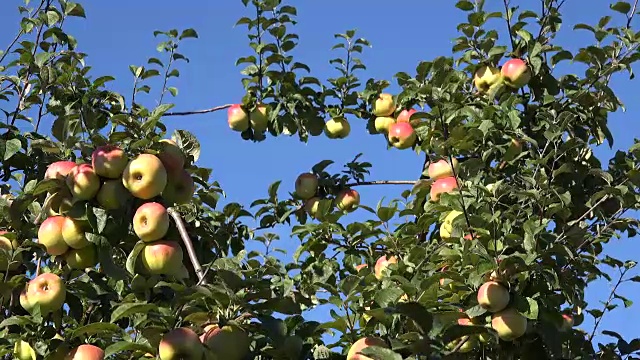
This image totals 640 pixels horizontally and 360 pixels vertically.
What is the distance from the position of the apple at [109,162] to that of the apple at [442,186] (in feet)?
5.78

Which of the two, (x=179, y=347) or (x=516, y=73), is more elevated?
(x=516, y=73)

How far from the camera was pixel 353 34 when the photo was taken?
207 inches


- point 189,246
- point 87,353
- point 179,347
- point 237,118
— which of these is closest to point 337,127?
point 237,118

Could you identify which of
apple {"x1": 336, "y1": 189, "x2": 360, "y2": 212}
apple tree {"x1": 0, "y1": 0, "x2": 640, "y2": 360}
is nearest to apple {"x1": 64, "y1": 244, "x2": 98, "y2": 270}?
apple tree {"x1": 0, "y1": 0, "x2": 640, "y2": 360}

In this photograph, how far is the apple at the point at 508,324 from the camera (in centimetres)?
337

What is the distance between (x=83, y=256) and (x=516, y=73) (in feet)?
8.05

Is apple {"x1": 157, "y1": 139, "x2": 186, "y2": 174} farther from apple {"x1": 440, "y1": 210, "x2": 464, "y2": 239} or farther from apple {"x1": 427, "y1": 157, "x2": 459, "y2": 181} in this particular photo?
apple {"x1": 427, "y1": 157, "x2": 459, "y2": 181}

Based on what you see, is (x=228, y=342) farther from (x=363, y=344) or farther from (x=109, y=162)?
(x=109, y=162)

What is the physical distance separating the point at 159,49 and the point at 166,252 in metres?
2.30

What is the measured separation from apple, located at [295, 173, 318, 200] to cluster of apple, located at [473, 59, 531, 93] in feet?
3.55

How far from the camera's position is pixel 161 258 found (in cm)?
311

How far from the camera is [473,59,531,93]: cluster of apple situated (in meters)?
4.64

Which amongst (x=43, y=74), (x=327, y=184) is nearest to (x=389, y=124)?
(x=327, y=184)

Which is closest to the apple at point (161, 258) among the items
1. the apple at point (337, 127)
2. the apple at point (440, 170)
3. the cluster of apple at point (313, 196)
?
the apple at point (440, 170)
